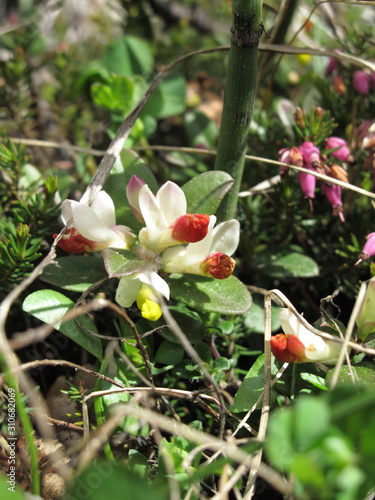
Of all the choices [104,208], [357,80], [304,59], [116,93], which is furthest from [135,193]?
[304,59]

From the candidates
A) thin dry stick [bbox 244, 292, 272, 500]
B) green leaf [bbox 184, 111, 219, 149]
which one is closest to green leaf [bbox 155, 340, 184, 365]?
thin dry stick [bbox 244, 292, 272, 500]

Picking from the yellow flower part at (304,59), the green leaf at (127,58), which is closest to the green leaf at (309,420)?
the green leaf at (127,58)

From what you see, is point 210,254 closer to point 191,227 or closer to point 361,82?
point 191,227

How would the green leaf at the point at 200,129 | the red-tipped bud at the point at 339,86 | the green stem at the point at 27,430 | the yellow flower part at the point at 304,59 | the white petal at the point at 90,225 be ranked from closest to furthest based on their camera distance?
the green stem at the point at 27,430 → the white petal at the point at 90,225 → the red-tipped bud at the point at 339,86 → the green leaf at the point at 200,129 → the yellow flower part at the point at 304,59

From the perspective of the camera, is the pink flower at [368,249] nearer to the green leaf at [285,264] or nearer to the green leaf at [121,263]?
the green leaf at [285,264]

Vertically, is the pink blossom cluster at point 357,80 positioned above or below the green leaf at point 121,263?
above

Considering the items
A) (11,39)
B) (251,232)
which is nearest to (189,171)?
(251,232)

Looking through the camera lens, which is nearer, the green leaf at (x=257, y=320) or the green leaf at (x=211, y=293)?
the green leaf at (x=211, y=293)
